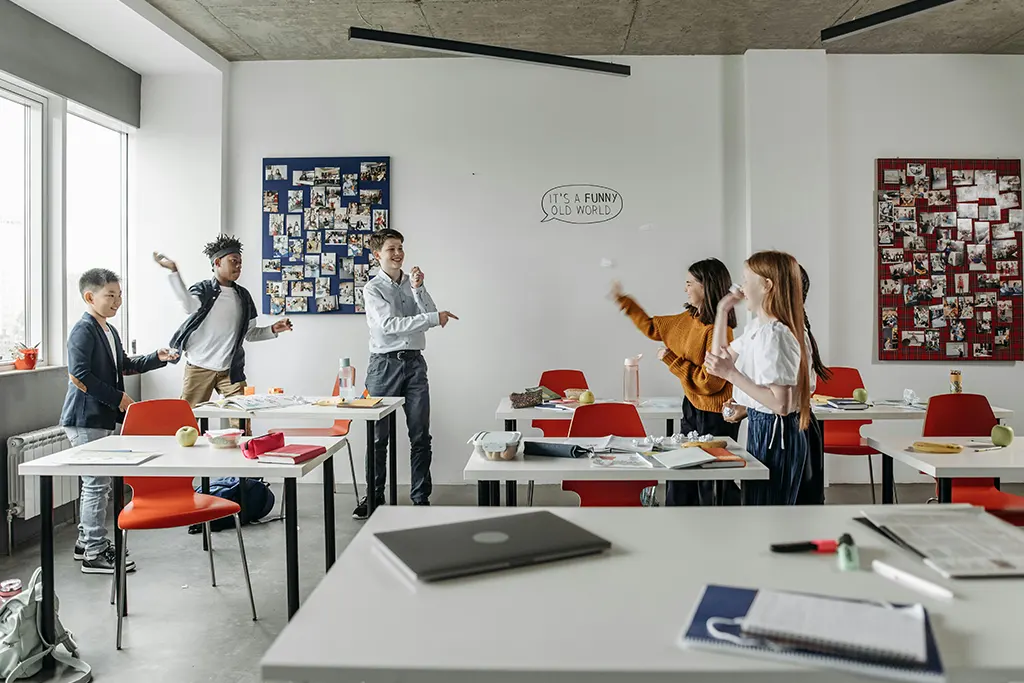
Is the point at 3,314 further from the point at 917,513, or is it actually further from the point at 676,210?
the point at 917,513

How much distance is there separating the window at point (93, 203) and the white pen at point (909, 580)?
530cm

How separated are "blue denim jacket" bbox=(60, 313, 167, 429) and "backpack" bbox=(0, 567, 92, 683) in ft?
4.51

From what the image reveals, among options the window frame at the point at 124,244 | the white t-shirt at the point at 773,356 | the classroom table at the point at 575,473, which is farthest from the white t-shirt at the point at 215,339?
the white t-shirt at the point at 773,356

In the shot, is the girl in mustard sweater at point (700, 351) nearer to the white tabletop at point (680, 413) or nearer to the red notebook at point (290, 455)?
the white tabletop at point (680, 413)

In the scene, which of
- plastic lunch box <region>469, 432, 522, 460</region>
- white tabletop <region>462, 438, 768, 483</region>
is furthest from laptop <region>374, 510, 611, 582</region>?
plastic lunch box <region>469, 432, 522, 460</region>

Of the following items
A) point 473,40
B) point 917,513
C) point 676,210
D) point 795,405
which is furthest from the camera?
point 676,210

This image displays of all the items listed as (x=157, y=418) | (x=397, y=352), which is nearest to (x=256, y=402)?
(x=157, y=418)

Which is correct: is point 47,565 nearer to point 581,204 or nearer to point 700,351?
point 700,351

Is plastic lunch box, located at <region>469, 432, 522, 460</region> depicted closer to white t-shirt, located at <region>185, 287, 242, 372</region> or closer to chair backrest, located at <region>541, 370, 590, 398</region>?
chair backrest, located at <region>541, 370, 590, 398</region>

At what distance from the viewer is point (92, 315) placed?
4.33 m

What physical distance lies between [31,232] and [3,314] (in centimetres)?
56

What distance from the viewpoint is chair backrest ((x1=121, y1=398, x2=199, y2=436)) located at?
384cm

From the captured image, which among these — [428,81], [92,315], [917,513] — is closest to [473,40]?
[428,81]

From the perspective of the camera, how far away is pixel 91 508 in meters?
4.21
